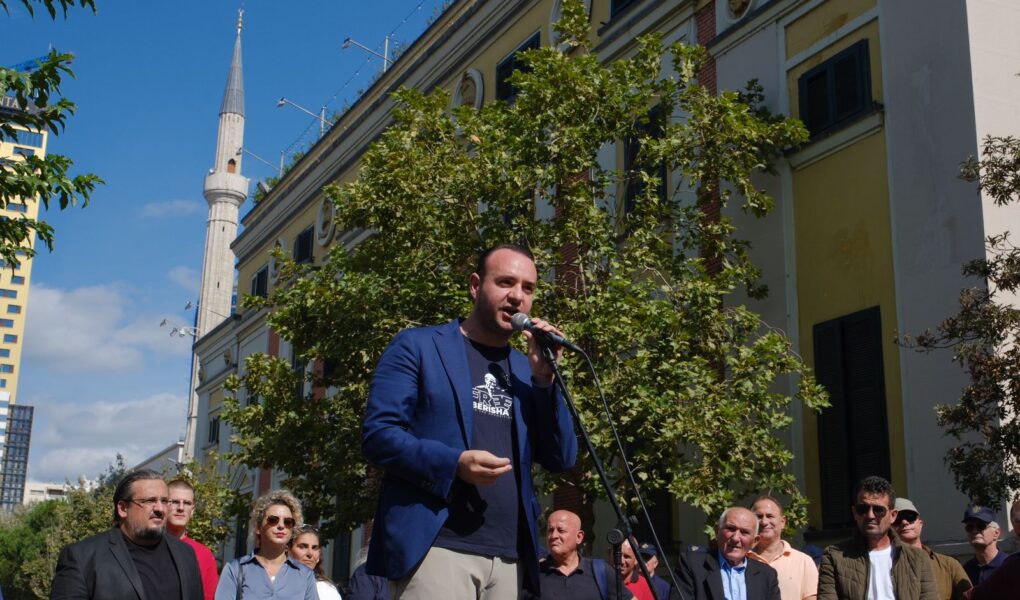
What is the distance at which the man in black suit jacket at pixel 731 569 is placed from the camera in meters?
8.45

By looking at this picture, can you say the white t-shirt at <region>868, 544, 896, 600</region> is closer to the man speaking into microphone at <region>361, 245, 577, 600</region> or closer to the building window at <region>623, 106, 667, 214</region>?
the man speaking into microphone at <region>361, 245, 577, 600</region>

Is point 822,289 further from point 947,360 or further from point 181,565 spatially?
point 181,565

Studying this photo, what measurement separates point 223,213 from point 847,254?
57293 millimetres

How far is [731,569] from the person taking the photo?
8.63 m

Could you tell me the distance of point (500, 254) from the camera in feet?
15.6

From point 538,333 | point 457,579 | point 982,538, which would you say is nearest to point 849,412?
point 982,538

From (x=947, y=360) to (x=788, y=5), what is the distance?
5.76m

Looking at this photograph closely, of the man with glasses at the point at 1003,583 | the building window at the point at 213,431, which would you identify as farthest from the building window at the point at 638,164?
the building window at the point at 213,431

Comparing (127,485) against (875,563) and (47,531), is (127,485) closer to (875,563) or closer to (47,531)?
(875,563)

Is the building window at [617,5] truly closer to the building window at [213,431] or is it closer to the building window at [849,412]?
the building window at [849,412]

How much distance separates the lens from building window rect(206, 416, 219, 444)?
38844 millimetres

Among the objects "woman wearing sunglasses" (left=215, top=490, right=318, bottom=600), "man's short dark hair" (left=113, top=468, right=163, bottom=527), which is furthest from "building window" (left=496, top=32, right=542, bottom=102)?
"man's short dark hair" (left=113, top=468, right=163, bottom=527)

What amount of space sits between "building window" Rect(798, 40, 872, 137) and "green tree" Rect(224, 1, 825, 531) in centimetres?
51

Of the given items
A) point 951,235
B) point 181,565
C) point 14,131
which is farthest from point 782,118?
point 181,565
